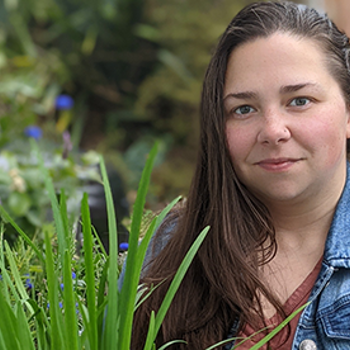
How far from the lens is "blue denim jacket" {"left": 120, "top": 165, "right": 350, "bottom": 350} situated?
4.13 ft

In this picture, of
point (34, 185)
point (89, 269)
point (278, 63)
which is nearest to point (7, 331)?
point (89, 269)

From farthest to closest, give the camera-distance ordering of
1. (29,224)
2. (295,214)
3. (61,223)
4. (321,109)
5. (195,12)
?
(195,12)
(29,224)
(295,214)
(321,109)
(61,223)

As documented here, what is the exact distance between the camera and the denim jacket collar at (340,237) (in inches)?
50.9

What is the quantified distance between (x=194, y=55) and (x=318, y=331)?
15.6ft

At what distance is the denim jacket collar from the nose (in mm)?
255

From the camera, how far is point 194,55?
5.77m

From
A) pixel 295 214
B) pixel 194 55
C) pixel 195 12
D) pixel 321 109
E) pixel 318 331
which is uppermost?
pixel 195 12

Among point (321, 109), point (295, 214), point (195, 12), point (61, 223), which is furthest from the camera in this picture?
point (195, 12)

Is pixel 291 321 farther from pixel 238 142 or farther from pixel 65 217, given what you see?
pixel 65 217

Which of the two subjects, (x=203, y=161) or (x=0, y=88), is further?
(x=0, y=88)

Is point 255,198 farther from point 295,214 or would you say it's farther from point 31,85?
point 31,85

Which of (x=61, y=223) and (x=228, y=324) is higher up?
(x=61, y=223)

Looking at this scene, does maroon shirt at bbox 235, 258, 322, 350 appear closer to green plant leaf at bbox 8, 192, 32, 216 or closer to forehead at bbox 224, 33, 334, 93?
forehead at bbox 224, 33, 334, 93

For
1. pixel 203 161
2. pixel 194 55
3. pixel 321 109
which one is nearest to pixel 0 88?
pixel 194 55
